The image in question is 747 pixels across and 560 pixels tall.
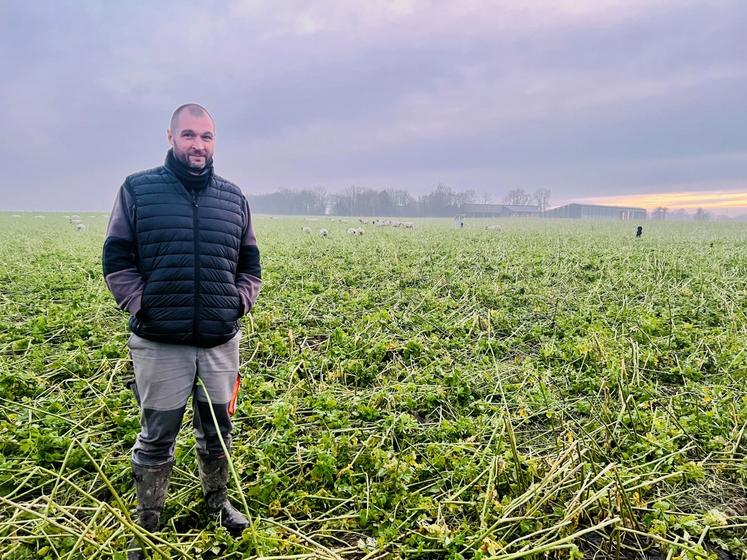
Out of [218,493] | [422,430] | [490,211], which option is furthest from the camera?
[490,211]

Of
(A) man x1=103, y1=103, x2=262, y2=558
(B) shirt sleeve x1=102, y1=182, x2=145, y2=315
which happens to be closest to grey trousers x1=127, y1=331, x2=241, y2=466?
(A) man x1=103, y1=103, x2=262, y2=558

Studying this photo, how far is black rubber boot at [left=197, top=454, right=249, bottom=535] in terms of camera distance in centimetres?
284

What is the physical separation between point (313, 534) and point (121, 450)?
1896 millimetres

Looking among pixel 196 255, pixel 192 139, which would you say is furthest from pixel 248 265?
pixel 192 139

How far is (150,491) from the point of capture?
262 cm

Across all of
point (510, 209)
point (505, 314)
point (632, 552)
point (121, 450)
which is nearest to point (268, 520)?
point (121, 450)

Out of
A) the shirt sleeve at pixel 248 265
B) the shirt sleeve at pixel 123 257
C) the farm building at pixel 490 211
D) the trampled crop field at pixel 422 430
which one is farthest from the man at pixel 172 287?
the farm building at pixel 490 211

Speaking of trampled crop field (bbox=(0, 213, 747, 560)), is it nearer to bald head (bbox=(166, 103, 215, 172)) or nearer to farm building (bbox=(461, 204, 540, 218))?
bald head (bbox=(166, 103, 215, 172))

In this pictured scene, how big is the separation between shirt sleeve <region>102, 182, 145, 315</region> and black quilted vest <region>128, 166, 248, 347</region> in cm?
4

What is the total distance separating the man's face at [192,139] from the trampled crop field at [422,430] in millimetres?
1618

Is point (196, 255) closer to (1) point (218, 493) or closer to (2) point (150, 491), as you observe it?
A: (2) point (150, 491)

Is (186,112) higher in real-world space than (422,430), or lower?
higher

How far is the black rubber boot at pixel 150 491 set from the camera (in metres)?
2.61

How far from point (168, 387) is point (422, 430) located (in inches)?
85.0
